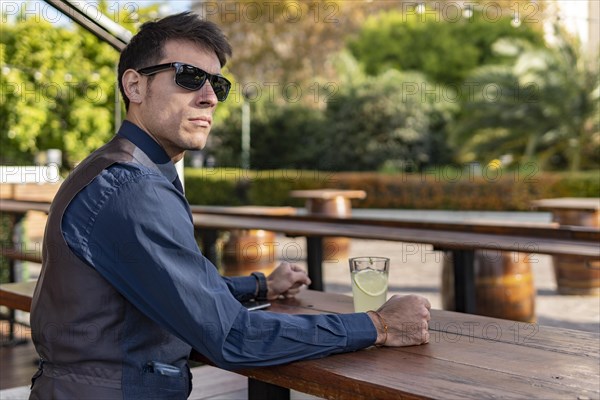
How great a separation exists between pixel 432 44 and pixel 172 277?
36068 mm

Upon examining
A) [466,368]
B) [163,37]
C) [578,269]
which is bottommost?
[578,269]

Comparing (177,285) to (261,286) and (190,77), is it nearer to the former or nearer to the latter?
(190,77)

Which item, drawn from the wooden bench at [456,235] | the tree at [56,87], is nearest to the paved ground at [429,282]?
the wooden bench at [456,235]

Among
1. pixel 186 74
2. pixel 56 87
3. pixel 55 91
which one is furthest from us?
pixel 55 91

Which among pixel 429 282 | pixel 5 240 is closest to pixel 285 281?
pixel 5 240

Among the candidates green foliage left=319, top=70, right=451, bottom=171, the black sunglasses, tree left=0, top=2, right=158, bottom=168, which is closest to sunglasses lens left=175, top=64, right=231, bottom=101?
the black sunglasses

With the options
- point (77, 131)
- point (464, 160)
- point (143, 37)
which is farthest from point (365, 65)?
point (143, 37)

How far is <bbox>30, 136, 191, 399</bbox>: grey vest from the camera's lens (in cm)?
168

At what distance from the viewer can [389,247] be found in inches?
499

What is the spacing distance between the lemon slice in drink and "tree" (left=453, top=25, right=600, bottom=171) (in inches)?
777

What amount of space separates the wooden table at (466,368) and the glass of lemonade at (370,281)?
0.16 meters

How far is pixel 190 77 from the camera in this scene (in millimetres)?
1916

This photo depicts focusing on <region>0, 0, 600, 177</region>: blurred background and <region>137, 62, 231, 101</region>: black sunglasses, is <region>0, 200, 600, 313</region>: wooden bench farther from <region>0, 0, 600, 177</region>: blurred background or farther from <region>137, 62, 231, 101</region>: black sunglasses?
<region>137, 62, 231, 101</region>: black sunglasses

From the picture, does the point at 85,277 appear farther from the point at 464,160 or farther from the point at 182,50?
the point at 464,160
